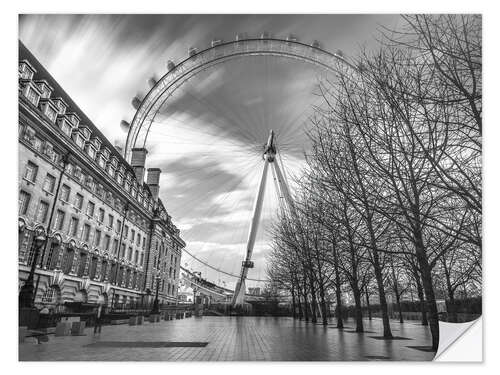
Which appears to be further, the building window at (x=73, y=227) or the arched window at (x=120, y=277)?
the arched window at (x=120, y=277)

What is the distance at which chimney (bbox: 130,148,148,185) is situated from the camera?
69.1 feet

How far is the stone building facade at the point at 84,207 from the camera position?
16312 millimetres

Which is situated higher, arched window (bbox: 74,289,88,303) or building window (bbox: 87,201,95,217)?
building window (bbox: 87,201,95,217)

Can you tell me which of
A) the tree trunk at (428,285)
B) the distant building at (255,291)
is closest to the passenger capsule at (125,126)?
the tree trunk at (428,285)

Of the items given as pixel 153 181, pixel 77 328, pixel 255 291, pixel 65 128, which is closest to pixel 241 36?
pixel 153 181

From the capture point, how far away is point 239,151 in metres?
19.6

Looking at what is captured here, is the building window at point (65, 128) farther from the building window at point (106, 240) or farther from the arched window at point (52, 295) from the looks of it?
the arched window at point (52, 295)

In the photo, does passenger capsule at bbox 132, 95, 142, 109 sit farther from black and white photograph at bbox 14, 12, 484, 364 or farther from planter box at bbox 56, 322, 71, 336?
planter box at bbox 56, 322, 71, 336

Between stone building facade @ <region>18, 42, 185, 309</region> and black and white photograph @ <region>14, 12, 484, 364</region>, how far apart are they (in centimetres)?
14

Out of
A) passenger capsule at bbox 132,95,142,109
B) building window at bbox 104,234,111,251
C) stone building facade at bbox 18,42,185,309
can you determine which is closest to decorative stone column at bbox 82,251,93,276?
stone building facade at bbox 18,42,185,309

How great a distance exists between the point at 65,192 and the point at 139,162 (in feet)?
15.0

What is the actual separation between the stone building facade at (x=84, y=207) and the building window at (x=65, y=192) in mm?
55
